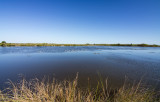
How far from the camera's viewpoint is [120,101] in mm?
2133

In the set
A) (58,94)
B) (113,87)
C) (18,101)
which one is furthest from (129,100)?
(18,101)

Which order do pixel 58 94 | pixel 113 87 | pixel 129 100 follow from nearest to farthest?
pixel 129 100, pixel 58 94, pixel 113 87

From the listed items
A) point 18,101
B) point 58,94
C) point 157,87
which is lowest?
point 157,87

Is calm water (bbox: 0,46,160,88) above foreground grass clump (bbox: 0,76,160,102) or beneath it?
beneath

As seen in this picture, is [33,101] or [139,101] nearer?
[33,101]

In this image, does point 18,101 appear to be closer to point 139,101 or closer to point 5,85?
point 5,85

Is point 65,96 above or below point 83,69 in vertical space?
above

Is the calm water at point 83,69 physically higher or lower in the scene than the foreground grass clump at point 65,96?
lower

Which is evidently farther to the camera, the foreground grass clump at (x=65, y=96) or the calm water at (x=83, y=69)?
the calm water at (x=83, y=69)

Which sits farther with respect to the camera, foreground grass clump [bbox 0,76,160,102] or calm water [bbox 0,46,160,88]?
calm water [bbox 0,46,160,88]

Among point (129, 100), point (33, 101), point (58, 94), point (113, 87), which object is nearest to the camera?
point (33, 101)

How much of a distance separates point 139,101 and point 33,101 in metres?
3.22

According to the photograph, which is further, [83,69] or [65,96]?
[83,69]

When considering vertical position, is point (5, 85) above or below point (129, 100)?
below
